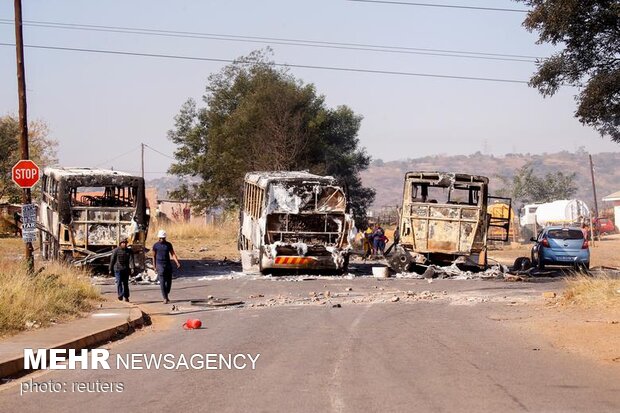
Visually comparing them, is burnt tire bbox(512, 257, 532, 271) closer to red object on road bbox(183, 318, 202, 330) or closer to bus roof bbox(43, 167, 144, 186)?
bus roof bbox(43, 167, 144, 186)

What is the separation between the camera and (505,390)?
9.67 metres

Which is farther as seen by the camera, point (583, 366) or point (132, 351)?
point (132, 351)

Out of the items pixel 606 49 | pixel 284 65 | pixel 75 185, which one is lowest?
pixel 75 185

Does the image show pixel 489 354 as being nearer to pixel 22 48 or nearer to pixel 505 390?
pixel 505 390

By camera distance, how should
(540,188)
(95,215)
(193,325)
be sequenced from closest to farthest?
1. (193,325)
2. (95,215)
3. (540,188)

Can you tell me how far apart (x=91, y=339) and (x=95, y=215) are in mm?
14841

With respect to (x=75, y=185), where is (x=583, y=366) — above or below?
below

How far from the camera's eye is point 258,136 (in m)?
53.1

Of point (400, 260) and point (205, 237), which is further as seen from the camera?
point (205, 237)

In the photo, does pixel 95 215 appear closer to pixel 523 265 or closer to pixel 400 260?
pixel 400 260

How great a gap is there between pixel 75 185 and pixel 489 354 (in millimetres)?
18821

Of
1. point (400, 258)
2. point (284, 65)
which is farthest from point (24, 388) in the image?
point (284, 65)

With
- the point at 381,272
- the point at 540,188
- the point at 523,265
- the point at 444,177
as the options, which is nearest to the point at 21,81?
the point at 381,272

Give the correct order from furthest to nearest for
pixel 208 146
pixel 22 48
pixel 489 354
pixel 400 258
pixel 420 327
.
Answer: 1. pixel 208 146
2. pixel 400 258
3. pixel 22 48
4. pixel 420 327
5. pixel 489 354
